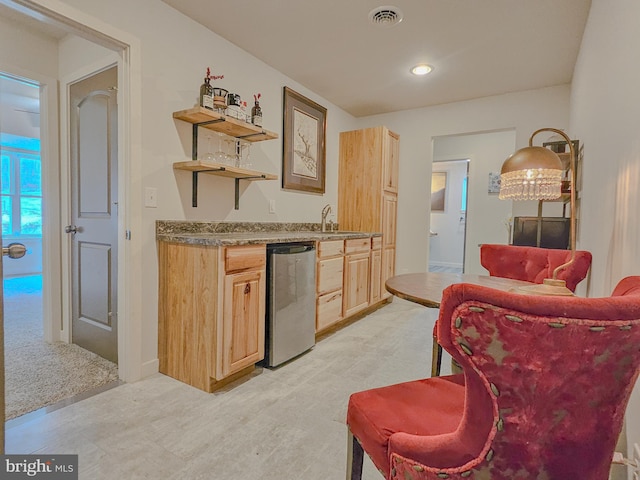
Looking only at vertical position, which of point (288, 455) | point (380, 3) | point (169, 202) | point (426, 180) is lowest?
point (288, 455)

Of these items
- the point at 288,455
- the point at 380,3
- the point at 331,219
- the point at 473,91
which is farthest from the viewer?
the point at 331,219

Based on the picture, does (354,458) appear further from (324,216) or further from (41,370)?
(324,216)

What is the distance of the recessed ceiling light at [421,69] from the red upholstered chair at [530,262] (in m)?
1.79

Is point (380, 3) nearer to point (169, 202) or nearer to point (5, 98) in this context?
point (169, 202)

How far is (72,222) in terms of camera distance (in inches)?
102

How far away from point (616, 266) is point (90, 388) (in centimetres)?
274

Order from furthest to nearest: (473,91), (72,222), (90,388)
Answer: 1. (473,91)
2. (72,222)
3. (90,388)

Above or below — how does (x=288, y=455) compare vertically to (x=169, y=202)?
below

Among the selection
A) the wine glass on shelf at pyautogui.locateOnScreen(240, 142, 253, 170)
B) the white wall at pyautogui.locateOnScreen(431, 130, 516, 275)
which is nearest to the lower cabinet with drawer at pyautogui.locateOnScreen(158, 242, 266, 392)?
the wine glass on shelf at pyautogui.locateOnScreen(240, 142, 253, 170)

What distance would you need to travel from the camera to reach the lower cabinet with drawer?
1952 mm

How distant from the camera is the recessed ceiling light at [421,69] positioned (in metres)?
3.00

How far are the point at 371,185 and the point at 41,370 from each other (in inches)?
133

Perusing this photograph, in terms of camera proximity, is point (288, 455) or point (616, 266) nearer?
point (616, 266)

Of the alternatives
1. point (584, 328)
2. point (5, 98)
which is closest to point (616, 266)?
point (584, 328)
